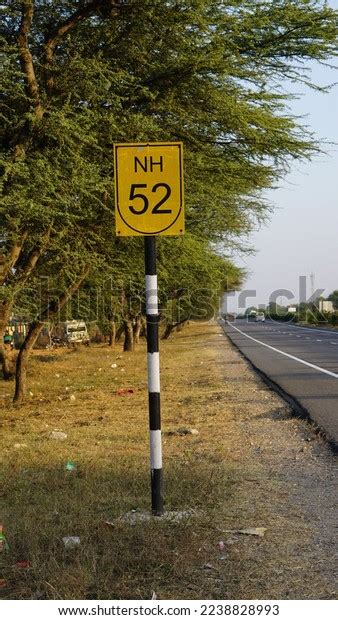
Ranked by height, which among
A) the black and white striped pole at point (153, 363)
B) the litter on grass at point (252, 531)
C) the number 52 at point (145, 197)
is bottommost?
the litter on grass at point (252, 531)

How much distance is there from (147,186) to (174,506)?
8.38 ft

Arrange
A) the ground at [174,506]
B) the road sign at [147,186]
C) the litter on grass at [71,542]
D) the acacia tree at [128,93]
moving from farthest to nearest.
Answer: the acacia tree at [128,93] < the road sign at [147,186] < the litter on grass at [71,542] < the ground at [174,506]

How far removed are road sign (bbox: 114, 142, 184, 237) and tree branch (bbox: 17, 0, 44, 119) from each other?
366 centimetres

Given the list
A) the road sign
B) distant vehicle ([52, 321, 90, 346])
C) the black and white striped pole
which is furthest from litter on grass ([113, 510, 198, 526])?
distant vehicle ([52, 321, 90, 346])

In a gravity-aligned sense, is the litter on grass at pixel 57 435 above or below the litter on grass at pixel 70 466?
below

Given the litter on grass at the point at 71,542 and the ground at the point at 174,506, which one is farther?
the litter on grass at the point at 71,542

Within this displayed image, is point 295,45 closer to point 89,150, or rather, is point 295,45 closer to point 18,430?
point 89,150

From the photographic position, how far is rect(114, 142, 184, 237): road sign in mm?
5938

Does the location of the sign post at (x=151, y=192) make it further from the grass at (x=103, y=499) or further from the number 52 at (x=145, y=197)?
the grass at (x=103, y=499)

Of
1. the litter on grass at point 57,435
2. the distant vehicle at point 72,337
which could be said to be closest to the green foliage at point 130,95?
the litter on grass at point 57,435

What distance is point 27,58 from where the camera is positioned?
948cm

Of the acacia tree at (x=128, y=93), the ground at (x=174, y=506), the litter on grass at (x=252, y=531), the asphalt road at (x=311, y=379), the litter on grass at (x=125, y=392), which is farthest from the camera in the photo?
the litter on grass at (x=125, y=392)

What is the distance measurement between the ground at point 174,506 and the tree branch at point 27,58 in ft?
13.9

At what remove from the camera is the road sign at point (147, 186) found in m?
5.94
